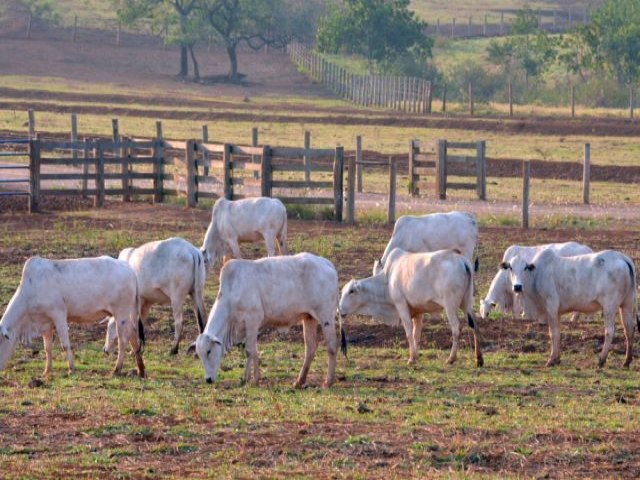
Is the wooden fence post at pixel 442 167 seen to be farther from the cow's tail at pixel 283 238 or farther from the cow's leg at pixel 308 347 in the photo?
the cow's leg at pixel 308 347

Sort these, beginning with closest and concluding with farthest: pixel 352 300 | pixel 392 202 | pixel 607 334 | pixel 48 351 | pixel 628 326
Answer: pixel 48 351 < pixel 607 334 < pixel 628 326 < pixel 352 300 < pixel 392 202

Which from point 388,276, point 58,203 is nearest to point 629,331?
point 388,276

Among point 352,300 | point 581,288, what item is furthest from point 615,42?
point 581,288

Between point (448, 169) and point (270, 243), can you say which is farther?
point (448, 169)

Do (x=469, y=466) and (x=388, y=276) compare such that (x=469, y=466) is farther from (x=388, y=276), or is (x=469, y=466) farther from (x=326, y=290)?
(x=388, y=276)

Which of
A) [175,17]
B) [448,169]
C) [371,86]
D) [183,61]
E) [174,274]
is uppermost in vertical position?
[175,17]

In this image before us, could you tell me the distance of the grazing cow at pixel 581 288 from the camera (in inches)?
613

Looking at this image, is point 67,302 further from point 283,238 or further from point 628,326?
point 283,238

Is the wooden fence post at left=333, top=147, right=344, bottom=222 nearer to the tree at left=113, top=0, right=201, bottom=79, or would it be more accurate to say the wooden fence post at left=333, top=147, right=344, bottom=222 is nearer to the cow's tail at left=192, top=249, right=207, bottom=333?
the cow's tail at left=192, top=249, right=207, bottom=333

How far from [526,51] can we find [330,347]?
74415 millimetres

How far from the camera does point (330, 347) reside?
46.9 feet

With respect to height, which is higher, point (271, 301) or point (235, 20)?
point (235, 20)

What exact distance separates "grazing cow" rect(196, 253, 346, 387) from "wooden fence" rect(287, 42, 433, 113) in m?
52.6

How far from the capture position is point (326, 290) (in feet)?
47.5
